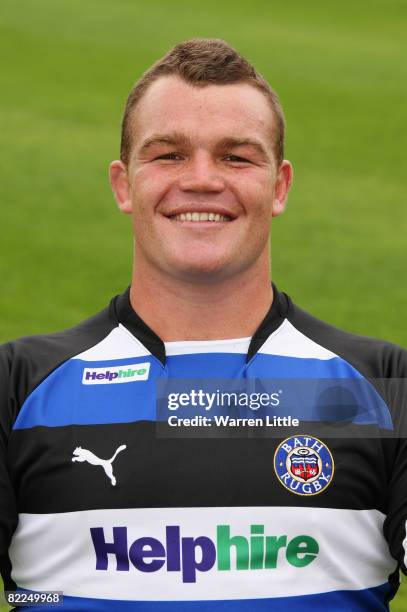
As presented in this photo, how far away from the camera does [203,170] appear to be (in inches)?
115

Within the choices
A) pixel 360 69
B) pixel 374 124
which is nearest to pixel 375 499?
pixel 374 124

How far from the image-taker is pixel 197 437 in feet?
9.57

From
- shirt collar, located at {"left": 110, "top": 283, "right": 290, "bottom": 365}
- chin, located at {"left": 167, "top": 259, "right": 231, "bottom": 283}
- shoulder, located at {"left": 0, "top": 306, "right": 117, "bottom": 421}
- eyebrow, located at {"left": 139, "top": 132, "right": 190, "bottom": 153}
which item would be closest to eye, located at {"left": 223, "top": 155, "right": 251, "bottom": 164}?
eyebrow, located at {"left": 139, "top": 132, "right": 190, "bottom": 153}

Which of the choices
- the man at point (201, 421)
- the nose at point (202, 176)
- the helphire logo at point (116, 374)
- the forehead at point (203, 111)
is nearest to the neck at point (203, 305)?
the man at point (201, 421)

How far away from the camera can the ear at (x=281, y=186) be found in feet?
10.2

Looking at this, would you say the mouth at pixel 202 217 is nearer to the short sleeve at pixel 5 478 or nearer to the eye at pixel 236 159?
the eye at pixel 236 159

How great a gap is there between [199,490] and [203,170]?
2.59 feet

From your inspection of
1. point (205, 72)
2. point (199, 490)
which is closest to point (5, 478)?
point (199, 490)

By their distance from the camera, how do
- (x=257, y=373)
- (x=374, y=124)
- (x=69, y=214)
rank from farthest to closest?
(x=374, y=124), (x=69, y=214), (x=257, y=373)

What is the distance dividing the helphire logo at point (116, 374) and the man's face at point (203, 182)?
0.26 m

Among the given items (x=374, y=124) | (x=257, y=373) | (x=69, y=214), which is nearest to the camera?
(x=257, y=373)

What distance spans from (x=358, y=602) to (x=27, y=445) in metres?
0.90

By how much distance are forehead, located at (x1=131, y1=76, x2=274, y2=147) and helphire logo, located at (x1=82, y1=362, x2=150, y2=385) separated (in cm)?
58

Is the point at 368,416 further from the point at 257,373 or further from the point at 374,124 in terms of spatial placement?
the point at 374,124
